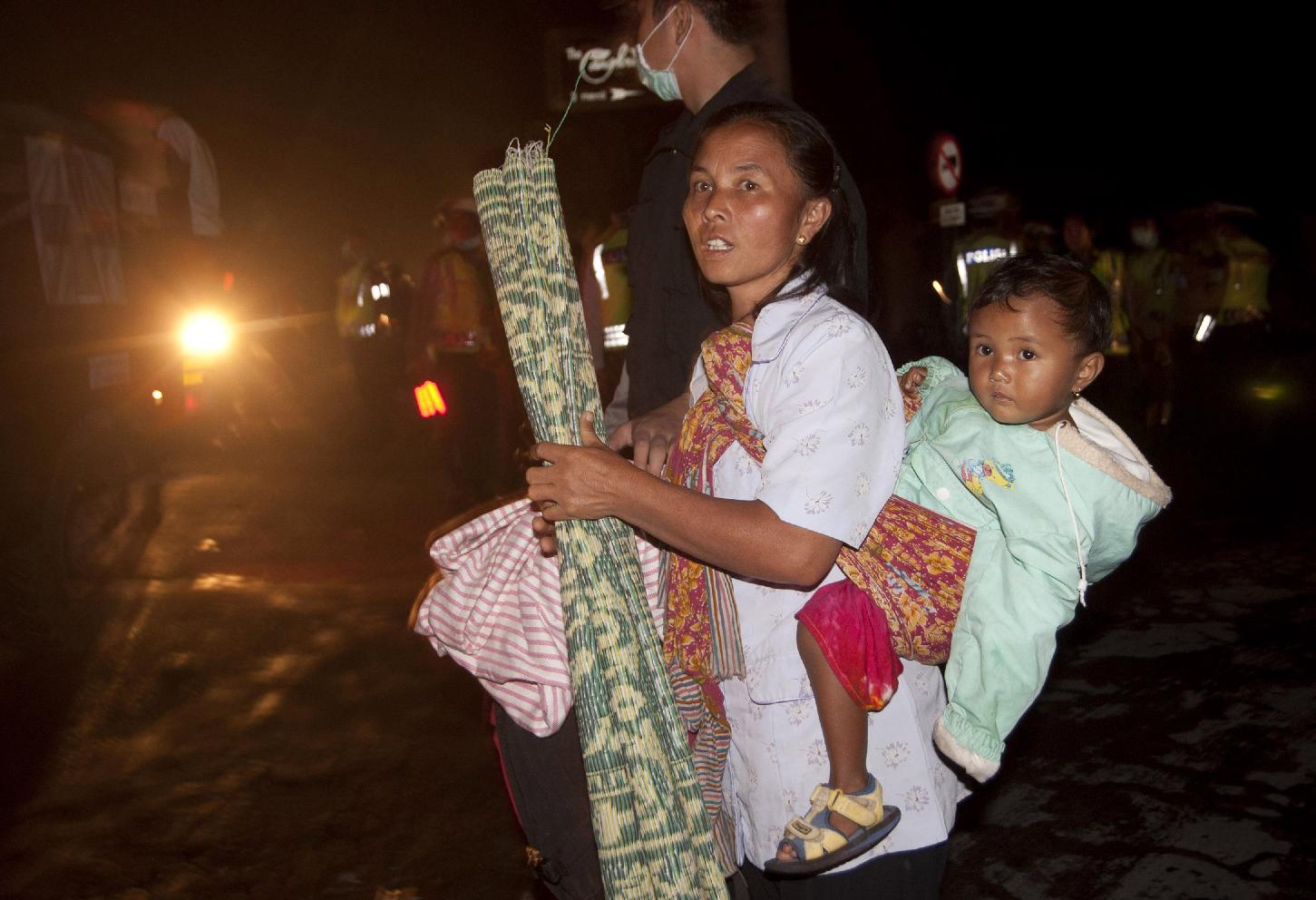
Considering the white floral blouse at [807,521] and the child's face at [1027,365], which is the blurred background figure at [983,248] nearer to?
the child's face at [1027,365]

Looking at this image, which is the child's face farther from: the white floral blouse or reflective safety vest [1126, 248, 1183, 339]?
reflective safety vest [1126, 248, 1183, 339]

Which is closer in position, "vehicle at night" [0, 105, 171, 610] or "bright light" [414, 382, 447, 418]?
"vehicle at night" [0, 105, 171, 610]

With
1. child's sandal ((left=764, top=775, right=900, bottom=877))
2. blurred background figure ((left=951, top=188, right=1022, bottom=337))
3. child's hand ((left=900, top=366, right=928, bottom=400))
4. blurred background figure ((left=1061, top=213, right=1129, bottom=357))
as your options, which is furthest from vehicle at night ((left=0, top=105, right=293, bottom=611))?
blurred background figure ((left=1061, top=213, right=1129, bottom=357))

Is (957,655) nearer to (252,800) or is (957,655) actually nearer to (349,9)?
(252,800)

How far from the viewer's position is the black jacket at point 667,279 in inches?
90.3

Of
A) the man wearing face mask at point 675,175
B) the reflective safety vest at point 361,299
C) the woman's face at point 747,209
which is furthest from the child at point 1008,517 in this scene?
the reflective safety vest at point 361,299

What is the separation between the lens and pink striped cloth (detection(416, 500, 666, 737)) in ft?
5.46

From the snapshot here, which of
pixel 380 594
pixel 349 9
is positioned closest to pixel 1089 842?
pixel 380 594

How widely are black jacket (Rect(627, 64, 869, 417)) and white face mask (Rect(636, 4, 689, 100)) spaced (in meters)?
0.07

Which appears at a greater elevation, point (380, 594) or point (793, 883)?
point (793, 883)

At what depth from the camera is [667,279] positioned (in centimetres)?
234

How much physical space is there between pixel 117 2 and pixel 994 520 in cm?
723

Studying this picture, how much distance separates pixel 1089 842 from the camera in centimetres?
353

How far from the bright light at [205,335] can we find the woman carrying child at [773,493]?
14.8ft
